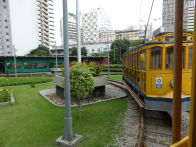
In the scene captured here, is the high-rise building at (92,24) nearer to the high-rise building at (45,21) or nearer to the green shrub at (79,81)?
the high-rise building at (45,21)

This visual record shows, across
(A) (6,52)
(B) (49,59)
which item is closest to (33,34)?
(A) (6,52)

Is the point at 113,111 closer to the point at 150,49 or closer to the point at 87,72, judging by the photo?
the point at 87,72

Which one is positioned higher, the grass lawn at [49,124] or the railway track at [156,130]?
the grass lawn at [49,124]

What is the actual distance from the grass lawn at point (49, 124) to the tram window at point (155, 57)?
319 centimetres

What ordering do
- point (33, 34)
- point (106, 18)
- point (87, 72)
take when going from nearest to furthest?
1. point (87, 72)
2. point (33, 34)
3. point (106, 18)

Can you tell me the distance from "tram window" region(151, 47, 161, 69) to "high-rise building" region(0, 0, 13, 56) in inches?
2783

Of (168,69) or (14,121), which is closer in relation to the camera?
(168,69)

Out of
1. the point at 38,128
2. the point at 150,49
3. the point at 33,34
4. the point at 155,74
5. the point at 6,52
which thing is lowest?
the point at 38,128

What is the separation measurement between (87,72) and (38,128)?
3253 millimetres

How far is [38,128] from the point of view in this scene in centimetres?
638

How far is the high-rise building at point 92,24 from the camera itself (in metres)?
115

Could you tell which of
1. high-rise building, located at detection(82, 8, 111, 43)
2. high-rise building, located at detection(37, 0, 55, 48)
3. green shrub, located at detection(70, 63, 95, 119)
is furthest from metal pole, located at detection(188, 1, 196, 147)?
high-rise building, located at detection(82, 8, 111, 43)

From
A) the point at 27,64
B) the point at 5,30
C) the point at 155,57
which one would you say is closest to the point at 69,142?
the point at 155,57

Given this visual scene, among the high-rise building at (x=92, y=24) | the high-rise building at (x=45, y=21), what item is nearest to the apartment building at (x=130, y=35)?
the high-rise building at (x=92, y=24)
